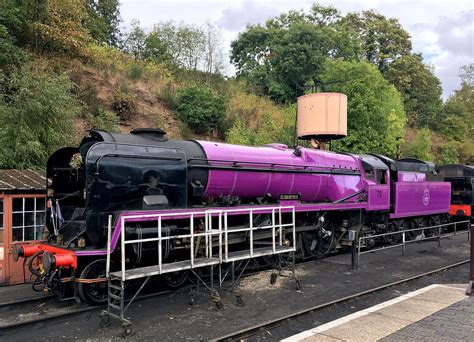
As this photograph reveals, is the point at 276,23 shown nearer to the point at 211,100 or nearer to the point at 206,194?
the point at 211,100

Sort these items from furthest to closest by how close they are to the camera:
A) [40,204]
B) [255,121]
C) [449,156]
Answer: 1. [449,156]
2. [255,121]
3. [40,204]

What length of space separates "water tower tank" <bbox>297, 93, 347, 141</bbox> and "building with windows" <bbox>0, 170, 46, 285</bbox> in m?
11.8

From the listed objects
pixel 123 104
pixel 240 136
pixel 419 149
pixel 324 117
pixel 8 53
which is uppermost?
pixel 8 53

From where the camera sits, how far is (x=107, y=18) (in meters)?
35.8

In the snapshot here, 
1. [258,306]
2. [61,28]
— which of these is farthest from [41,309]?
[61,28]

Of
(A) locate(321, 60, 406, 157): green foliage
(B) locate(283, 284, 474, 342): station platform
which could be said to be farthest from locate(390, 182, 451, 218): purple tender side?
(B) locate(283, 284, 474, 342): station platform

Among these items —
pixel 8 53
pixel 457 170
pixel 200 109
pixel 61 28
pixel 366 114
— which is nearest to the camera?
pixel 8 53

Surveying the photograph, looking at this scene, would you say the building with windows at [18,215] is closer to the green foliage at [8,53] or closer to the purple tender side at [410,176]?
the green foliage at [8,53]

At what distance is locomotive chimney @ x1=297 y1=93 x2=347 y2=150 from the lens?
58.9 feet

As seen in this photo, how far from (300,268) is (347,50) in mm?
33145

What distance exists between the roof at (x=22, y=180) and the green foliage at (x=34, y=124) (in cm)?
203

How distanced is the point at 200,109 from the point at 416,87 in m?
37.7

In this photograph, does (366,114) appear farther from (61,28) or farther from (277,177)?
(61,28)

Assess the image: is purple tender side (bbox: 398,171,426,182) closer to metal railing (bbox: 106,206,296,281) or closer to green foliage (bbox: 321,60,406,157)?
green foliage (bbox: 321,60,406,157)
